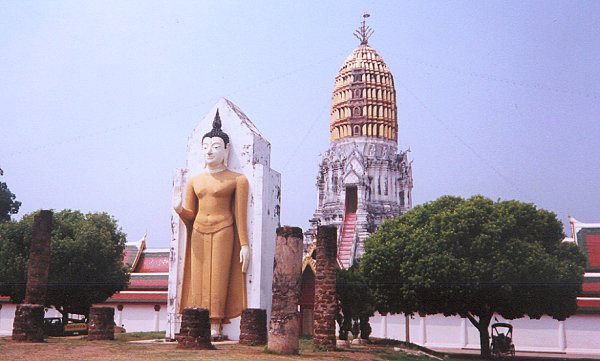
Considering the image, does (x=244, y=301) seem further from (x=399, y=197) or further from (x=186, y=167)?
(x=399, y=197)

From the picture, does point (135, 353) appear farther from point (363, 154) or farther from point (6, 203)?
point (363, 154)

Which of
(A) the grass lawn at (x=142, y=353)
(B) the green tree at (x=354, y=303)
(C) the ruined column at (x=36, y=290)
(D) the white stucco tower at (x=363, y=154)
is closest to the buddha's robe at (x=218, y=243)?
(A) the grass lawn at (x=142, y=353)

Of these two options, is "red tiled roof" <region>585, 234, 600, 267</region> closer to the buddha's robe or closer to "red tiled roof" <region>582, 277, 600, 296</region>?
"red tiled roof" <region>582, 277, 600, 296</region>

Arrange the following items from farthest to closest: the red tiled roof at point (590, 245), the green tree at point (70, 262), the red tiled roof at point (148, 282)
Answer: the red tiled roof at point (148, 282), the red tiled roof at point (590, 245), the green tree at point (70, 262)

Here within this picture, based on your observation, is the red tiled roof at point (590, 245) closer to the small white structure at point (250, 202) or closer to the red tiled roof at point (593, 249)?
the red tiled roof at point (593, 249)

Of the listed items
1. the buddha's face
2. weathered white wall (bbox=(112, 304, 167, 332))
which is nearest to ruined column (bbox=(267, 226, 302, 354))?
the buddha's face

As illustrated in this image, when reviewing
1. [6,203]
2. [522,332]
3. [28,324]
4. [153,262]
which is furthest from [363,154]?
[28,324]

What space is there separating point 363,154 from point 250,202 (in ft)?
131

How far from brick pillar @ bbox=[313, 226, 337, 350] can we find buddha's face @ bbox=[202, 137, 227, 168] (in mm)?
3920

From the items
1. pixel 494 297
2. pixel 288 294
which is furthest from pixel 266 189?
pixel 494 297

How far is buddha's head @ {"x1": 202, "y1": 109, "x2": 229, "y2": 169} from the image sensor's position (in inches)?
810

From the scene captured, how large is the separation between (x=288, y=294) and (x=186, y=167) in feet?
22.8

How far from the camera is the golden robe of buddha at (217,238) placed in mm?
19956

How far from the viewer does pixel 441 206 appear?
30719 mm
